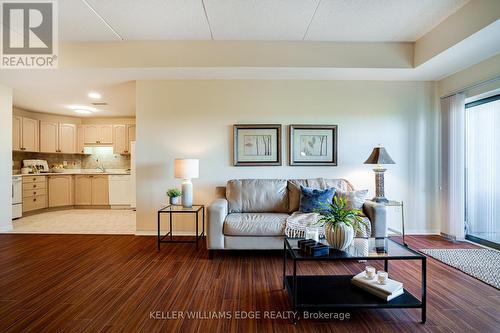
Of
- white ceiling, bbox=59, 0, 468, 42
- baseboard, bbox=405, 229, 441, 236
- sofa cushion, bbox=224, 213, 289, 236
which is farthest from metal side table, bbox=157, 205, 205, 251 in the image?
baseboard, bbox=405, 229, 441, 236

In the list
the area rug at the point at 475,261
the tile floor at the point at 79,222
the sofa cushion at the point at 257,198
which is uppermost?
the sofa cushion at the point at 257,198

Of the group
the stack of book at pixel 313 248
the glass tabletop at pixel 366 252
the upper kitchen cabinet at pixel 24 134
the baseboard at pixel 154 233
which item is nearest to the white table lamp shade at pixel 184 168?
the baseboard at pixel 154 233

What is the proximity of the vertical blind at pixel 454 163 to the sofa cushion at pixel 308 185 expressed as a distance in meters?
1.48

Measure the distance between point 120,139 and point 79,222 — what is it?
101 inches

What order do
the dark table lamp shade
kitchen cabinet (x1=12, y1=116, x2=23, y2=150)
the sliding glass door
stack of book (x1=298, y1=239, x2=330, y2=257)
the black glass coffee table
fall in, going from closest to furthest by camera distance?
the black glass coffee table < stack of book (x1=298, y1=239, x2=330, y2=257) < the sliding glass door < the dark table lamp shade < kitchen cabinet (x1=12, y1=116, x2=23, y2=150)

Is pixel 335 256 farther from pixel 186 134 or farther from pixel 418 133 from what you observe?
pixel 418 133

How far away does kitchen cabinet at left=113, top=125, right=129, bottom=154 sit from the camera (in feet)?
21.0

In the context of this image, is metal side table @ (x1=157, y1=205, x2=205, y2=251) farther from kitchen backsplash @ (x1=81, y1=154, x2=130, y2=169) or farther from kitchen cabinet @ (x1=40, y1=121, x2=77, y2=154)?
kitchen cabinet @ (x1=40, y1=121, x2=77, y2=154)

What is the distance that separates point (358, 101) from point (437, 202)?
6.75 ft

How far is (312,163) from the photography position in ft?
12.3

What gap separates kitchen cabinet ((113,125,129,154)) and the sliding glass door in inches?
284

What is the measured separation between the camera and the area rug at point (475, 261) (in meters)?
2.35

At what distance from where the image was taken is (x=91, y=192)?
19.8 feet

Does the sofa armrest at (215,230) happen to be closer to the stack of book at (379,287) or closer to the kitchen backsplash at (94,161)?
the stack of book at (379,287)
